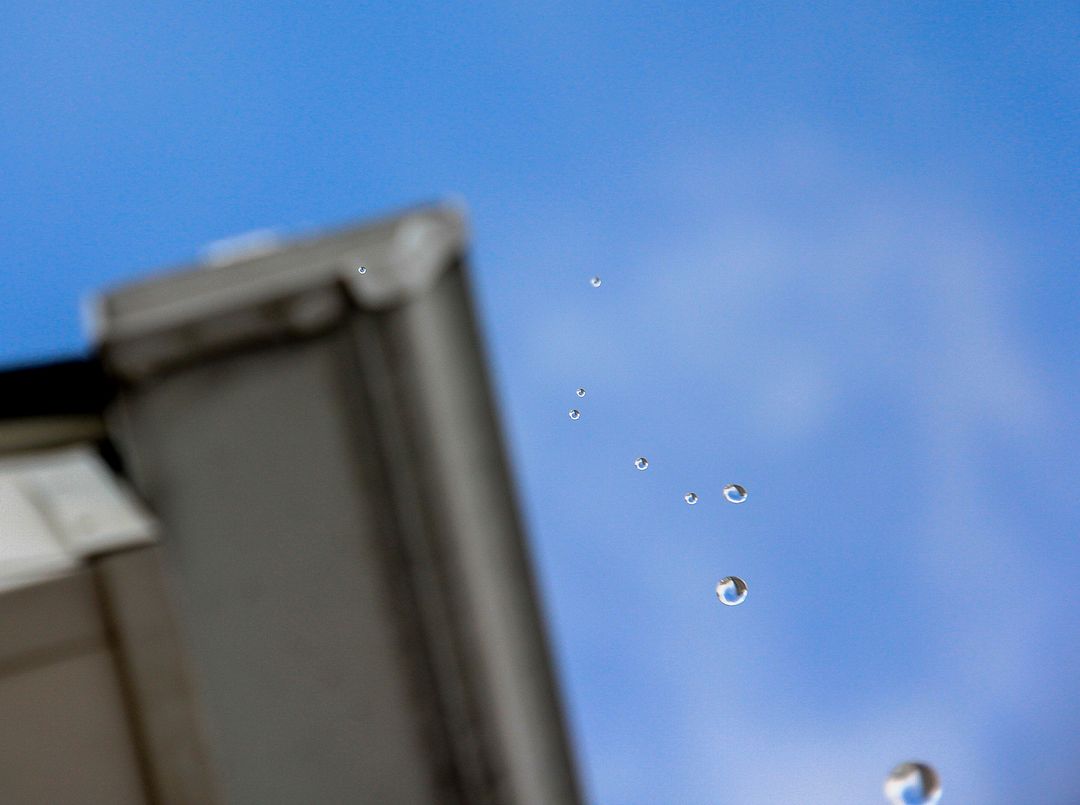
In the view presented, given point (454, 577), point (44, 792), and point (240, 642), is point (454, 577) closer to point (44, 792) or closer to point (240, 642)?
point (240, 642)

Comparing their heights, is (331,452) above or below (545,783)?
above

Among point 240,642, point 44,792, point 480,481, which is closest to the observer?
point 44,792

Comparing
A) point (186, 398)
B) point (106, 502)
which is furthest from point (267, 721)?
point (186, 398)

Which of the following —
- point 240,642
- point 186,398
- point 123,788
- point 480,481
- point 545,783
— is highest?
point 186,398

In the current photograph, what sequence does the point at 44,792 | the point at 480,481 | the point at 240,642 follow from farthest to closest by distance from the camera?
the point at 480,481
the point at 240,642
the point at 44,792

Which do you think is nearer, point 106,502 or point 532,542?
point 106,502

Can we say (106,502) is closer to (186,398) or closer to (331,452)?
(186,398)
